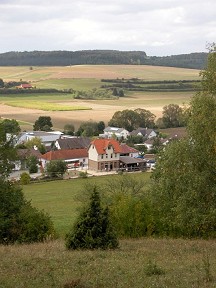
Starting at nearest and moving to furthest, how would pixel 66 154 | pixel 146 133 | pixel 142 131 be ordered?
pixel 66 154, pixel 146 133, pixel 142 131

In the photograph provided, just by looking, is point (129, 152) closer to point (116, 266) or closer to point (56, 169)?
point (56, 169)

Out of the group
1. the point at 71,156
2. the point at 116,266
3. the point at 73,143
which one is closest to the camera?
the point at 116,266

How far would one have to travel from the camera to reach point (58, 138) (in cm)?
9112

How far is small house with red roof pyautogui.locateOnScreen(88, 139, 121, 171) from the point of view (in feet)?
237

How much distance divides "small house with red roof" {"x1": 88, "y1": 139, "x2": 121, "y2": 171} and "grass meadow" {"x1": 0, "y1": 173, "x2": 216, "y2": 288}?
179ft

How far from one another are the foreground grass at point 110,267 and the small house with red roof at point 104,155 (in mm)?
55848

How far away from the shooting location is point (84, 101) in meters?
142

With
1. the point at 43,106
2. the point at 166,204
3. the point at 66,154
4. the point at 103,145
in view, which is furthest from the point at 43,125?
the point at 166,204

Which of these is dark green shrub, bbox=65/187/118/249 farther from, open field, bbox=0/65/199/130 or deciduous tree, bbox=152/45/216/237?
open field, bbox=0/65/199/130

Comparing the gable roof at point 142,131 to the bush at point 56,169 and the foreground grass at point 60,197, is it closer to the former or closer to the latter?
the foreground grass at point 60,197

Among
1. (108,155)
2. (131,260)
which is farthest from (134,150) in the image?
(131,260)

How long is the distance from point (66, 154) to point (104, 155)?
21.3 feet

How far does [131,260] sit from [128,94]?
138 meters

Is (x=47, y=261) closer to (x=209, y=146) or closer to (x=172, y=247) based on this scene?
(x=172, y=247)
